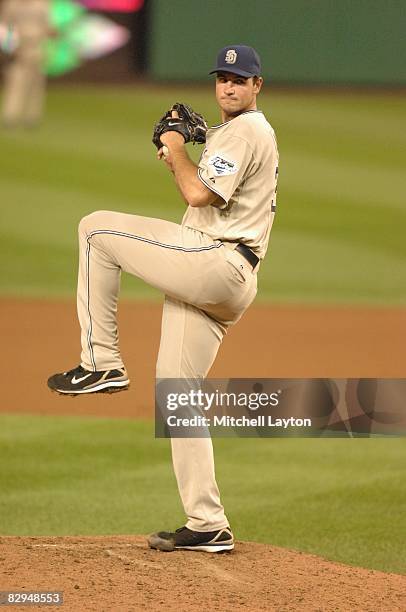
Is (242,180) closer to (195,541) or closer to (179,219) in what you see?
(195,541)

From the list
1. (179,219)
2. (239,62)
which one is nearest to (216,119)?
(179,219)

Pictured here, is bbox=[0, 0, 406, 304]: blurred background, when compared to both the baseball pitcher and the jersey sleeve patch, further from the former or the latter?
the jersey sleeve patch

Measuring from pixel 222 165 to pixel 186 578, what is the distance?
5.36ft

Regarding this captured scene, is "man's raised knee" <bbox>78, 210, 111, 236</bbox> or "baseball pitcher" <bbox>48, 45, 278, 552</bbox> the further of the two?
"man's raised knee" <bbox>78, 210, 111, 236</bbox>

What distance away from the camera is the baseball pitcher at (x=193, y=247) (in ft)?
15.0

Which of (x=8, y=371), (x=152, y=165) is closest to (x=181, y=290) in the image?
(x=8, y=371)

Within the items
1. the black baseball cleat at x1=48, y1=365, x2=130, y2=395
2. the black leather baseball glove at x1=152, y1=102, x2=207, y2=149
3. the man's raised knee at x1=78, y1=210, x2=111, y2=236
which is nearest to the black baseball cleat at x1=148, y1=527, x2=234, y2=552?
the black baseball cleat at x1=48, y1=365, x2=130, y2=395

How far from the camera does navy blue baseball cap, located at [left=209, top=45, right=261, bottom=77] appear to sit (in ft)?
15.1

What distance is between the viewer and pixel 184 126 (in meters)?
4.61

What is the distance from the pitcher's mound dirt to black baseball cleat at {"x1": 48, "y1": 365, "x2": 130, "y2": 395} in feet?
2.33

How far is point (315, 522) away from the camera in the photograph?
599 centimetres

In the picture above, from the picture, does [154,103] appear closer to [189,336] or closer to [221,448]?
[221,448]

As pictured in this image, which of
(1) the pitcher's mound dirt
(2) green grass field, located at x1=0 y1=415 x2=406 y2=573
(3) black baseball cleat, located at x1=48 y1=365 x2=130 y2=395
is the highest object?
(3) black baseball cleat, located at x1=48 y1=365 x2=130 y2=395

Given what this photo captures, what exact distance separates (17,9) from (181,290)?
610 inches
